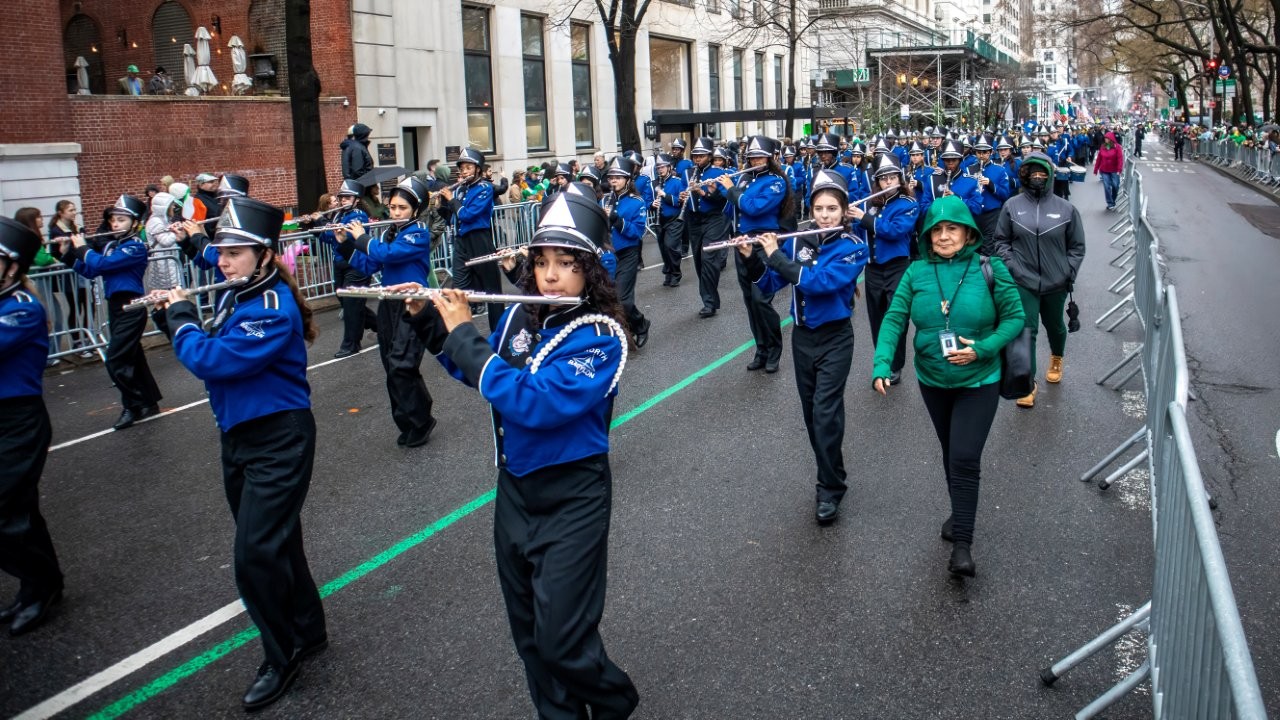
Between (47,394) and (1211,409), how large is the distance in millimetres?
10679

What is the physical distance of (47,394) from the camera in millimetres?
10469

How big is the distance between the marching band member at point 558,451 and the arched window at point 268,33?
22.6m

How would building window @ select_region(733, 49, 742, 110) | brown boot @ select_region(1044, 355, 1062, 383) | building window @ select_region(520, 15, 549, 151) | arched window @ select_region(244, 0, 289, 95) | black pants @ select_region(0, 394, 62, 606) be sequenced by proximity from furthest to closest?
building window @ select_region(733, 49, 742, 110)
building window @ select_region(520, 15, 549, 151)
arched window @ select_region(244, 0, 289, 95)
brown boot @ select_region(1044, 355, 1062, 383)
black pants @ select_region(0, 394, 62, 606)

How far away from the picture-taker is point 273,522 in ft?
14.4

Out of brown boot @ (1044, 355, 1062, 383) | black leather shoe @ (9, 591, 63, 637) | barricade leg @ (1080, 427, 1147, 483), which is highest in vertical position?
brown boot @ (1044, 355, 1062, 383)

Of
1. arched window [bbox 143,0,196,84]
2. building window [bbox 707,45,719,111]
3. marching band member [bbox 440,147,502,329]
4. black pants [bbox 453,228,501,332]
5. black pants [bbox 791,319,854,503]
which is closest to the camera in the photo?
black pants [bbox 791,319,854,503]

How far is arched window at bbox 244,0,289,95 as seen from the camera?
24.4 meters

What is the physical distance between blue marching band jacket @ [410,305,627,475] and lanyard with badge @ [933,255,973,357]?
7.32ft

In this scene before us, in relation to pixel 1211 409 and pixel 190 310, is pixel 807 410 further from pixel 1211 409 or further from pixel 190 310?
pixel 1211 409

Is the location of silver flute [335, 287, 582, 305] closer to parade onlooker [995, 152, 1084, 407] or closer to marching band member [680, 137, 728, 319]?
parade onlooker [995, 152, 1084, 407]

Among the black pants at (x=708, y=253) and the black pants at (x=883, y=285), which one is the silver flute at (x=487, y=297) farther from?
the black pants at (x=708, y=253)

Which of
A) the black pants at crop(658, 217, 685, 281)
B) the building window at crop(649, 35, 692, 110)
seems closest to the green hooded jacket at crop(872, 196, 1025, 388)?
the black pants at crop(658, 217, 685, 281)

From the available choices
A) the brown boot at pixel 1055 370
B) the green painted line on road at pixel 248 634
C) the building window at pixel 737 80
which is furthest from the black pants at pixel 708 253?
the building window at pixel 737 80

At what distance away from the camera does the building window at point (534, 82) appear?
31.1 metres
